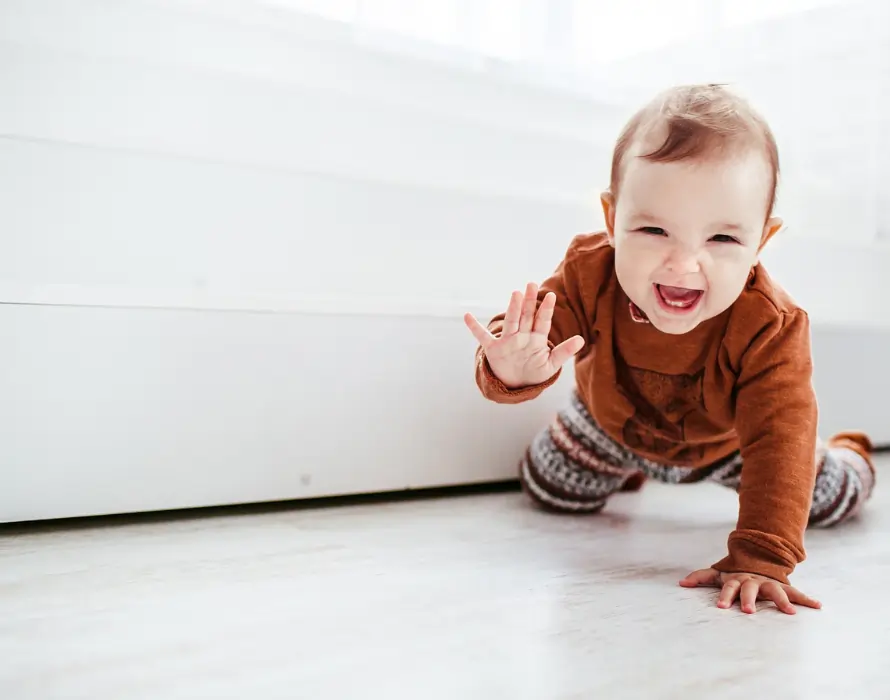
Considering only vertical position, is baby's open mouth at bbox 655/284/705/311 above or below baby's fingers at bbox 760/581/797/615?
above

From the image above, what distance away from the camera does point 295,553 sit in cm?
82

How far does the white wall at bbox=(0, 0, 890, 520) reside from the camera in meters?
0.88

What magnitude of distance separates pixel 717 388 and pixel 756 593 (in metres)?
0.23

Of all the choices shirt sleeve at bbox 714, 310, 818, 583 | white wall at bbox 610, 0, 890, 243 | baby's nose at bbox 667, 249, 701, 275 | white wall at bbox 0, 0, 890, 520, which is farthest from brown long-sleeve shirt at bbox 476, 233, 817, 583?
white wall at bbox 610, 0, 890, 243

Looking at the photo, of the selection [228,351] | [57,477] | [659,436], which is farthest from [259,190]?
[659,436]

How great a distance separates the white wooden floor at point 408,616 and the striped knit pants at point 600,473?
0.08 meters

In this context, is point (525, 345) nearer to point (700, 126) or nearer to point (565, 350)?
point (565, 350)

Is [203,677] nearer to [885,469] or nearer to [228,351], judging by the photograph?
[228,351]

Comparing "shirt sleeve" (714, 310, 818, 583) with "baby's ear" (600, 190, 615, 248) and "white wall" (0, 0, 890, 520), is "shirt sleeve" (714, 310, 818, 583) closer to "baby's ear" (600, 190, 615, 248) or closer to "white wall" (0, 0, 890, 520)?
"baby's ear" (600, 190, 615, 248)

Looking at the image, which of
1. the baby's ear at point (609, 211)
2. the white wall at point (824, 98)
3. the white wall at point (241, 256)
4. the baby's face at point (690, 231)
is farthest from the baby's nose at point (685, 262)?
the white wall at point (824, 98)

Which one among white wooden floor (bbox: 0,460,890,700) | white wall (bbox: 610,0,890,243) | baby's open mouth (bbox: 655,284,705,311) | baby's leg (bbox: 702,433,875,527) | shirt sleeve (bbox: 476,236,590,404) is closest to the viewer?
white wooden floor (bbox: 0,460,890,700)

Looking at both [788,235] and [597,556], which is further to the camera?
[788,235]

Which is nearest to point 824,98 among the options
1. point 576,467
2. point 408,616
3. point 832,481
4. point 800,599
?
point 832,481

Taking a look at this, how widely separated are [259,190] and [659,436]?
535 mm
